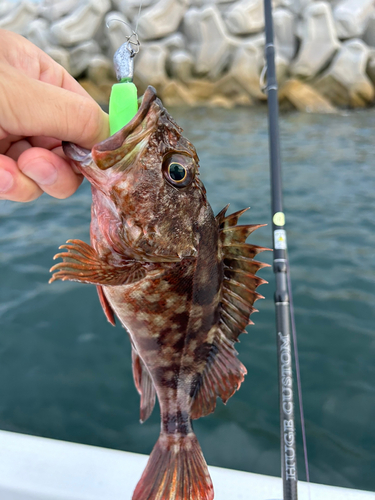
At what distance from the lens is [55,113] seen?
1281 millimetres

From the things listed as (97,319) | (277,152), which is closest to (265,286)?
(97,319)

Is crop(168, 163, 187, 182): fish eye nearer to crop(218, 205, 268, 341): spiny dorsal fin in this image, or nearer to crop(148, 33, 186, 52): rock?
crop(218, 205, 268, 341): spiny dorsal fin

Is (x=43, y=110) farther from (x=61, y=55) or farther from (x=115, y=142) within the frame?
(x=61, y=55)

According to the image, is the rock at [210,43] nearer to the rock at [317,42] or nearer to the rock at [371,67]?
the rock at [317,42]

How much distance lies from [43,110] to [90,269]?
60 centimetres

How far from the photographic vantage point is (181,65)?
1817 cm

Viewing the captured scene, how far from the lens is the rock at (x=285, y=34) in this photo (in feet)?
60.2

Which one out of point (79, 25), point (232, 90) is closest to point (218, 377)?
point (232, 90)

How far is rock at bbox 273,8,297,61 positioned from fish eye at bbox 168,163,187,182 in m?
19.6

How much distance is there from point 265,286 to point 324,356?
1.20m

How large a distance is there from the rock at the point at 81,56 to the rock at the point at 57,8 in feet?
10.3

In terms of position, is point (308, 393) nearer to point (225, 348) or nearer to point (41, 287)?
point (225, 348)

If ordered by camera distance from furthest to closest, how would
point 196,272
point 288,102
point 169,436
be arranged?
point 288,102 → point 169,436 → point 196,272

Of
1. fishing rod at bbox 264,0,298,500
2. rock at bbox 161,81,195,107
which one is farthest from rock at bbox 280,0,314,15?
fishing rod at bbox 264,0,298,500
